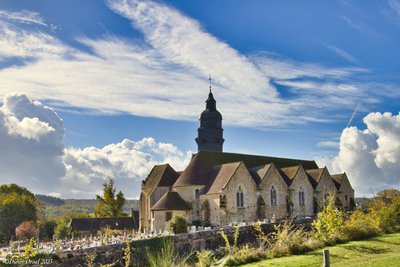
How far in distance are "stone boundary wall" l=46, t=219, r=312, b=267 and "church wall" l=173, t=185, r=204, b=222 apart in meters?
14.5

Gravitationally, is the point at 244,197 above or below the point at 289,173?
below

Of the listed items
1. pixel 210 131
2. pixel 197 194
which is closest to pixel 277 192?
pixel 197 194

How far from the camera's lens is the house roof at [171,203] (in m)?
43.8

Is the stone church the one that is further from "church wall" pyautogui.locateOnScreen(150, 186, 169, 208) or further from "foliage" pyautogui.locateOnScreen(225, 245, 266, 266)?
"foliage" pyautogui.locateOnScreen(225, 245, 266, 266)

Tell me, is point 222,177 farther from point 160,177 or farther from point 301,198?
point 301,198

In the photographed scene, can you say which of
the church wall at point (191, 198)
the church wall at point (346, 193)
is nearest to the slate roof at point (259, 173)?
the church wall at point (191, 198)

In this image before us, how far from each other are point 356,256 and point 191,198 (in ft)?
87.8

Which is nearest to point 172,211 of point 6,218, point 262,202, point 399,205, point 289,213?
point 262,202

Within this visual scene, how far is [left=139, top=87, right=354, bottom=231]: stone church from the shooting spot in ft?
145

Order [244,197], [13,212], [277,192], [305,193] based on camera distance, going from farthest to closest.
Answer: [13,212] → [305,193] → [277,192] → [244,197]

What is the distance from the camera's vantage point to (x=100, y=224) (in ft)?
186

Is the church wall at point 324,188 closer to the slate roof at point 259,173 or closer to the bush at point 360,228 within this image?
the slate roof at point 259,173

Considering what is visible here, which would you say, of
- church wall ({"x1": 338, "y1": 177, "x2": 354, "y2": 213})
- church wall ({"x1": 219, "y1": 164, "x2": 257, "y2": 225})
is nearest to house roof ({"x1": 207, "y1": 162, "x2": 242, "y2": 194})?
church wall ({"x1": 219, "y1": 164, "x2": 257, "y2": 225})

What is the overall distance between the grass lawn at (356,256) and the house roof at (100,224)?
3666cm
